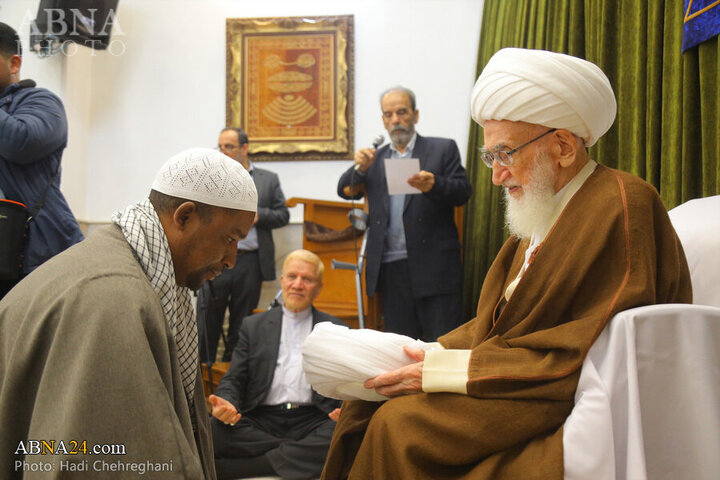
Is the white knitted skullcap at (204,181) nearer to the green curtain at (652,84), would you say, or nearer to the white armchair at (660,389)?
the white armchair at (660,389)

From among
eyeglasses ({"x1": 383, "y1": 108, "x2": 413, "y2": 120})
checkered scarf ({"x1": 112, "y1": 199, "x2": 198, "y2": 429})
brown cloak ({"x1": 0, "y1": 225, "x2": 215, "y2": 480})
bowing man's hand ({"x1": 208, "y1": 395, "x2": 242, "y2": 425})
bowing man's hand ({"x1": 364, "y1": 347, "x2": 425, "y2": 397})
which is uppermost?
eyeglasses ({"x1": 383, "y1": 108, "x2": 413, "y2": 120})

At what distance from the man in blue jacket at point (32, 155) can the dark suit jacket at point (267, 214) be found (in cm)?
239

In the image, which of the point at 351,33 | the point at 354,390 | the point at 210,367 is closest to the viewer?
the point at 354,390

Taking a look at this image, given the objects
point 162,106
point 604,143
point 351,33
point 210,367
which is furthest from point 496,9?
point 210,367

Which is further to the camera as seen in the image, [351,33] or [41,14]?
[351,33]

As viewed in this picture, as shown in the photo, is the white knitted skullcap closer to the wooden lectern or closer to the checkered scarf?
the checkered scarf

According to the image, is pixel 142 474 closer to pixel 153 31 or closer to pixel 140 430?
pixel 140 430

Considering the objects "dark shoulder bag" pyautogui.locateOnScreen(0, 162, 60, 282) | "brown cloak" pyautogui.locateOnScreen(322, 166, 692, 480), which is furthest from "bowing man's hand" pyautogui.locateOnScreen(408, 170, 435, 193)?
"dark shoulder bag" pyautogui.locateOnScreen(0, 162, 60, 282)

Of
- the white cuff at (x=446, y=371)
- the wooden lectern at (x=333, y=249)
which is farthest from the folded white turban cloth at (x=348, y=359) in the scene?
the wooden lectern at (x=333, y=249)

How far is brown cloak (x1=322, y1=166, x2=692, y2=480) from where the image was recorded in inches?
73.6

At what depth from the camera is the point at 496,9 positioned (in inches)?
239

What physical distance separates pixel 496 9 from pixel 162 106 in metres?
3.34

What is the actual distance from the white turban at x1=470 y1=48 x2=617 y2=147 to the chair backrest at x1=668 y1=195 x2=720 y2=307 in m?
0.55

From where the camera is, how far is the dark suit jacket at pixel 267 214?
5452 mm
